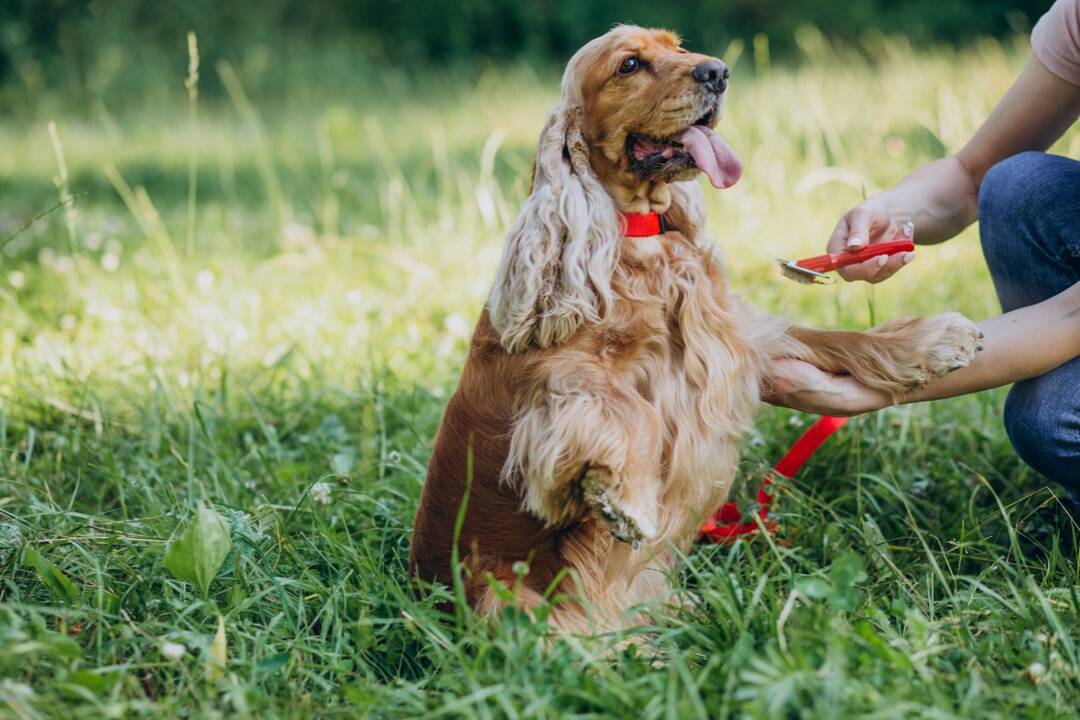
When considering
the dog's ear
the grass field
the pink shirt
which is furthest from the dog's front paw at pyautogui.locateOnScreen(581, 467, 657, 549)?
the pink shirt

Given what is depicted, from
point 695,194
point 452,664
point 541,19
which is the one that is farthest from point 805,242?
point 541,19

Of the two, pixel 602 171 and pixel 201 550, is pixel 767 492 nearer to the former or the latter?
pixel 602 171

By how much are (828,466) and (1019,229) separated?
2.23ft

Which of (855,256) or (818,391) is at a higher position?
(855,256)

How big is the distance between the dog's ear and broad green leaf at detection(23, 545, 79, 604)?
0.89m

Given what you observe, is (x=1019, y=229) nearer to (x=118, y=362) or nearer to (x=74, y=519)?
(x=74, y=519)

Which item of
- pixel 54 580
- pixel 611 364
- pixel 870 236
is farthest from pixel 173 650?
pixel 870 236

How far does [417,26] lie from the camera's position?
43.7 ft

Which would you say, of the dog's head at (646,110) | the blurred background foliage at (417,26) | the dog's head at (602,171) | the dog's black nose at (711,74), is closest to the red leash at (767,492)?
the dog's head at (602,171)

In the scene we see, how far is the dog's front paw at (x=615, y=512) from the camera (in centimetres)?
186

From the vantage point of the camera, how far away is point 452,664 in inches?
71.7

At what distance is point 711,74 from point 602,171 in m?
0.29

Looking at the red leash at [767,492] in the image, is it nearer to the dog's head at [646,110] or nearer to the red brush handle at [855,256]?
the red brush handle at [855,256]

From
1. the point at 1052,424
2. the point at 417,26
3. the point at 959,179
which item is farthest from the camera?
the point at 417,26
